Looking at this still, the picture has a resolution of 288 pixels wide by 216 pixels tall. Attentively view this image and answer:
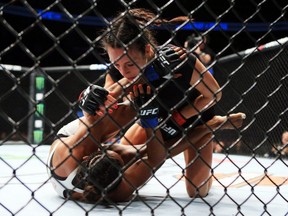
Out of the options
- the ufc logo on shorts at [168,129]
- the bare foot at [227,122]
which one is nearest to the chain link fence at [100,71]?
the bare foot at [227,122]

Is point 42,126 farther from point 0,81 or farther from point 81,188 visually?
point 81,188

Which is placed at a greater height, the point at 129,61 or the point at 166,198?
the point at 129,61

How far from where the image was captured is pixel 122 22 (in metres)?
1.44

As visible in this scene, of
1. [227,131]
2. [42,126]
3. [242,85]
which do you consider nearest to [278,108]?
[242,85]

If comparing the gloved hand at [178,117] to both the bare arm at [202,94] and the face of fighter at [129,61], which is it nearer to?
the bare arm at [202,94]

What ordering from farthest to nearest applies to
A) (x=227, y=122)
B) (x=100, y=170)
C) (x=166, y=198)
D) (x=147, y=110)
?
(x=227, y=122) < (x=100, y=170) < (x=166, y=198) < (x=147, y=110)

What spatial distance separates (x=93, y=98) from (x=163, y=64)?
0.90 feet

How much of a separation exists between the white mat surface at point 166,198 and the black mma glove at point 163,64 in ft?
1.26

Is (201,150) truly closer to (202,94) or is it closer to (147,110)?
(202,94)

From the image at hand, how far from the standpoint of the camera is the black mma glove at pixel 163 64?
4.47ft

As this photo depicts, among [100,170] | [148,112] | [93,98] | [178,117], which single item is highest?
[93,98]

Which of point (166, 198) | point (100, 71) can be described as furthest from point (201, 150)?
point (100, 71)

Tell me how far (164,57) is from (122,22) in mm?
210

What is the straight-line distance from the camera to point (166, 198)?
4.75 feet
